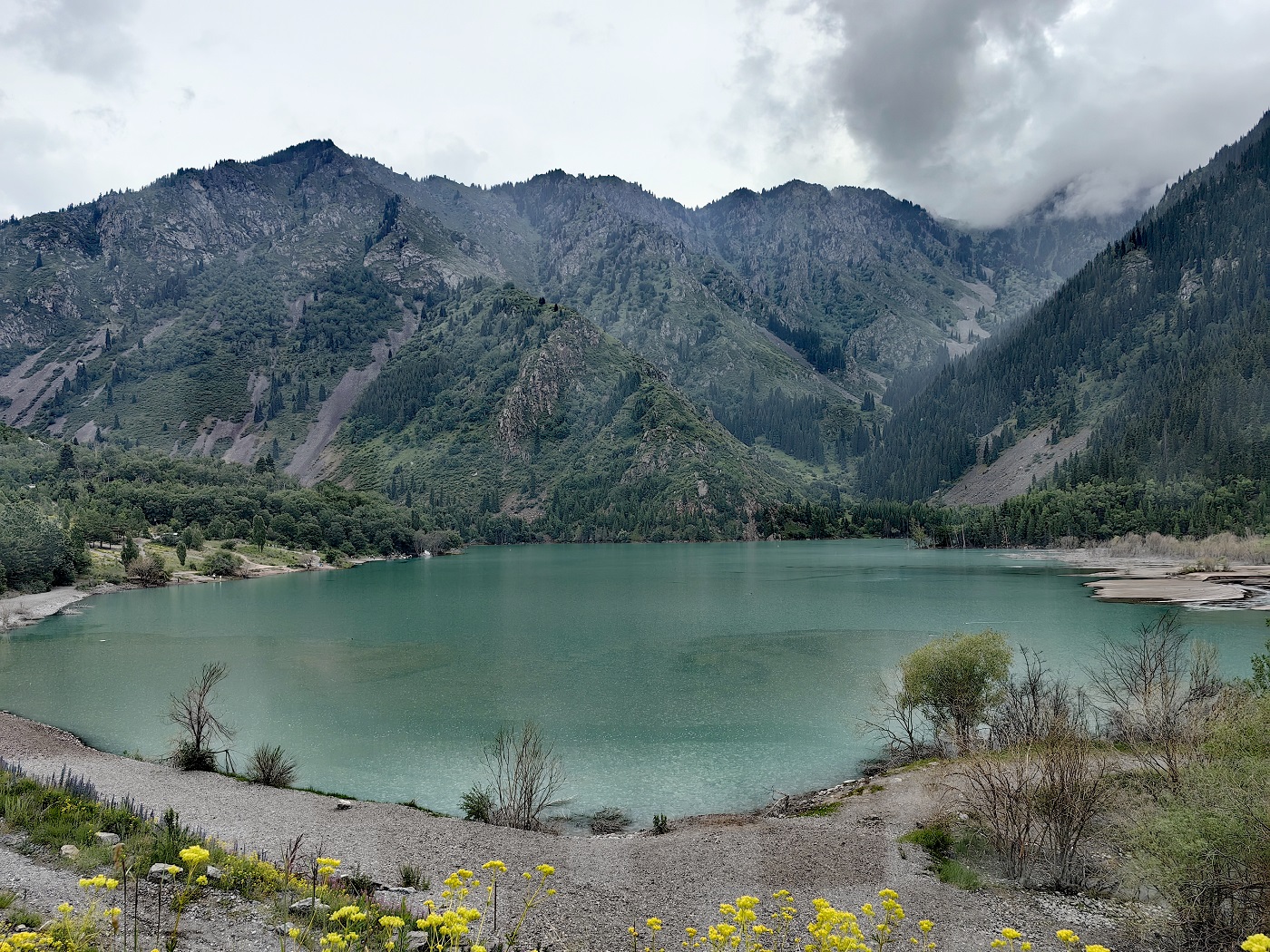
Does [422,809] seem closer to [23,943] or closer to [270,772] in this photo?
[270,772]

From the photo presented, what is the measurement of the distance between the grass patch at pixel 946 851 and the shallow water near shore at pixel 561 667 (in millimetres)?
7416

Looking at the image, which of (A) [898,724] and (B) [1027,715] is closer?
(B) [1027,715]

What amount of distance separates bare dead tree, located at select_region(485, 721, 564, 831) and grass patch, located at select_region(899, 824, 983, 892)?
11.9m

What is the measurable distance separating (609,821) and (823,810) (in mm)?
7559

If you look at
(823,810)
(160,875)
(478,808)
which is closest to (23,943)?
(160,875)

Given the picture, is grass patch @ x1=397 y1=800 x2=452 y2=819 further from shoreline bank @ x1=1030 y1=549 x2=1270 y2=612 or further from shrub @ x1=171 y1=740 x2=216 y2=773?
shoreline bank @ x1=1030 y1=549 x2=1270 y2=612

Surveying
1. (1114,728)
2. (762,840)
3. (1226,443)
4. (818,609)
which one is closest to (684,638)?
(818,609)

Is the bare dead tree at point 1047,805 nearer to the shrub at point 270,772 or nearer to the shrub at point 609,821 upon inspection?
the shrub at point 609,821

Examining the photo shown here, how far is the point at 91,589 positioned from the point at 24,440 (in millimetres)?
122888

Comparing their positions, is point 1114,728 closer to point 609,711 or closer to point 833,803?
point 833,803

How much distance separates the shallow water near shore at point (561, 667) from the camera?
31219 mm

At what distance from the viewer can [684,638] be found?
62.4m

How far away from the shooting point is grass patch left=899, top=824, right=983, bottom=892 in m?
18.0

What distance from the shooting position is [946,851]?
20.0 metres
